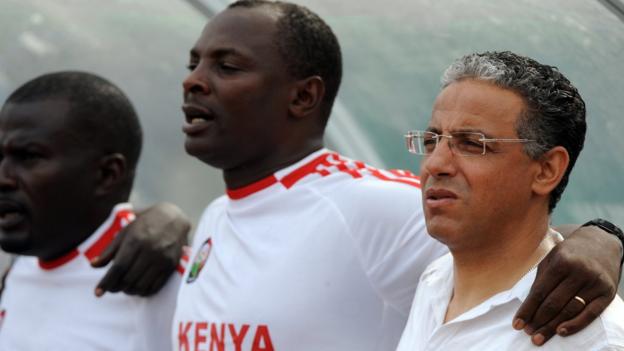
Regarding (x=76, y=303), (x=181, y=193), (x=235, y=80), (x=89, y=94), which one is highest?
(x=235, y=80)

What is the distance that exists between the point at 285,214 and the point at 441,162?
0.96m

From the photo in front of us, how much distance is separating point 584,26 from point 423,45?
880 millimetres

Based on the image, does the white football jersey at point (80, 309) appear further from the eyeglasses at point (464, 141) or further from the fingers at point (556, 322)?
the fingers at point (556, 322)

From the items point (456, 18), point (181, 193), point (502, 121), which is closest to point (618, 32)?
point (456, 18)

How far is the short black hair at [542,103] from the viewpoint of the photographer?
2609mm

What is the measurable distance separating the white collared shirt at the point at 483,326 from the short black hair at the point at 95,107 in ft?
5.78

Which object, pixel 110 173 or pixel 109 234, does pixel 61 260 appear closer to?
pixel 109 234

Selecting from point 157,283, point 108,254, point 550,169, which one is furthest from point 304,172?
point 550,169

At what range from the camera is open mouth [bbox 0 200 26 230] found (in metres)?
4.13

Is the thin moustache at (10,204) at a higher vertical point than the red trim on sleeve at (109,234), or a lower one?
higher

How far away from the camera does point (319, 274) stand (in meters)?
3.29

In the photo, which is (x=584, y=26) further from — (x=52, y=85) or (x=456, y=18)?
(x=52, y=85)

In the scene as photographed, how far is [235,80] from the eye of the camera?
3600 millimetres

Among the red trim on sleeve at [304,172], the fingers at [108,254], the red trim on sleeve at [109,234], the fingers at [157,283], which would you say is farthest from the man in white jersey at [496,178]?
the red trim on sleeve at [109,234]
